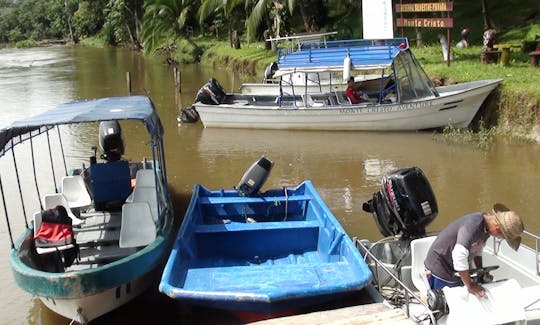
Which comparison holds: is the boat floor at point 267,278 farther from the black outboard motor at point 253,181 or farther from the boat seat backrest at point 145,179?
the boat seat backrest at point 145,179

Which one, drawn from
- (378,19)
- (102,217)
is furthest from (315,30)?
(102,217)

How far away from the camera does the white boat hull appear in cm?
1332

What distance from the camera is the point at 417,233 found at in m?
6.30

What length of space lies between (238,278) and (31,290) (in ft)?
7.28

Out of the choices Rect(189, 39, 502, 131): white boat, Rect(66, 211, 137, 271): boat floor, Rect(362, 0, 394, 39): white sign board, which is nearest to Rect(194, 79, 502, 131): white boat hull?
Rect(189, 39, 502, 131): white boat

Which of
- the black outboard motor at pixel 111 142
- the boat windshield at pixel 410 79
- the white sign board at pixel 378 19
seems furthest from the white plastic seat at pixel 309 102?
the black outboard motor at pixel 111 142

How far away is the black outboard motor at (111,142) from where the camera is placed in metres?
8.33

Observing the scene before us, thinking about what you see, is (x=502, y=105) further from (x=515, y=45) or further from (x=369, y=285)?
(x=369, y=285)

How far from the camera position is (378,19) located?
55.1ft

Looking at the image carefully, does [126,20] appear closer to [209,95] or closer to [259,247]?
[209,95]

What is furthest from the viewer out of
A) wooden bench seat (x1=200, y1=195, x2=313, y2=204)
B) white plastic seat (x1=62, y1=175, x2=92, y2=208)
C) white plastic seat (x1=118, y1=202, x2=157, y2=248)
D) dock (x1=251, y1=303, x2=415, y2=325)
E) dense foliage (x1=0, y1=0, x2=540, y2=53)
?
dense foliage (x1=0, y1=0, x2=540, y2=53)

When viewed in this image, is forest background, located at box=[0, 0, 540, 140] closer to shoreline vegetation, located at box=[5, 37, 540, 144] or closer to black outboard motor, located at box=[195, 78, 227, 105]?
shoreline vegetation, located at box=[5, 37, 540, 144]

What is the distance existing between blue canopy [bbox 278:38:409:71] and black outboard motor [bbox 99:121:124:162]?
6.26m

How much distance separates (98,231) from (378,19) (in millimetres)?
12222
